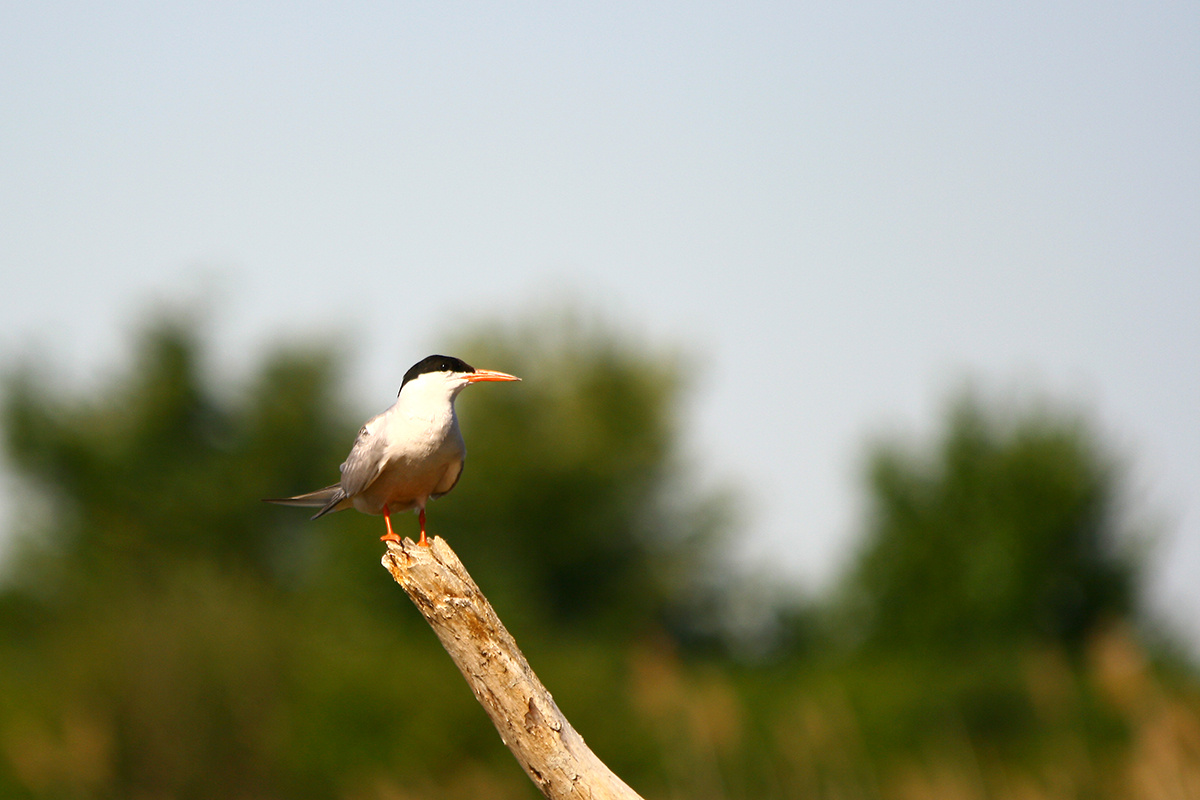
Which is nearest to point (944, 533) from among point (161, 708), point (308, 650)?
point (308, 650)

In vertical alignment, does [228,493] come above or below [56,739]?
below

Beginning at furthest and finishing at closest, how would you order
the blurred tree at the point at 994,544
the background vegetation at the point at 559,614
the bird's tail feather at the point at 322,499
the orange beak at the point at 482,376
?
the blurred tree at the point at 994,544, the background vegetation at the point at 559,614, the bird's tail feather at the point at 322,499, the orange beak at the point at 482,376

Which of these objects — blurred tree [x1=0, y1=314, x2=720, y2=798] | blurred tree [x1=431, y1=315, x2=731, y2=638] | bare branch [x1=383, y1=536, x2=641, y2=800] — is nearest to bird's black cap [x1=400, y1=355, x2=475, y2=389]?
bare branch [x1=383, y1=536, x2=641, y2=800]

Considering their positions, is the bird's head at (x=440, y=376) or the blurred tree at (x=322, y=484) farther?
the blurred tree at (x=322, y=484)

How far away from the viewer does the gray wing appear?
505cm

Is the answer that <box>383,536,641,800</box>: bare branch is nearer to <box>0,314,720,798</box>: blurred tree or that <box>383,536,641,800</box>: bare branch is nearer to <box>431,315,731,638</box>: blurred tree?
<box>0,314,720,798</box>: blurred tree

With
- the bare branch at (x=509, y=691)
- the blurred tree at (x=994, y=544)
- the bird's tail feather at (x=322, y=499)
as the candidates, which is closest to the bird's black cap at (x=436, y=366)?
the bird's tail feather at (x=322, y=499)

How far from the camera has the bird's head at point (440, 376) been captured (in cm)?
495

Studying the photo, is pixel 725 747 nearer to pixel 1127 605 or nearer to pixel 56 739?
pixel 56 739

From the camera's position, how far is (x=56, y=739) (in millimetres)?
17625

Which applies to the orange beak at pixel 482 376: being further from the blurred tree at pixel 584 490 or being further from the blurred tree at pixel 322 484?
the blurred tree at pixel 584 490

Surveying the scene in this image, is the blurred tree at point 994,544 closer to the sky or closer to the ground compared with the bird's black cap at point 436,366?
closer to the ground

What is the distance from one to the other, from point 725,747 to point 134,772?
30.2 feet

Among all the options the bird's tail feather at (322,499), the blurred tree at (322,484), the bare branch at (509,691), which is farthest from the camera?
the blurred tree at (322,484)
